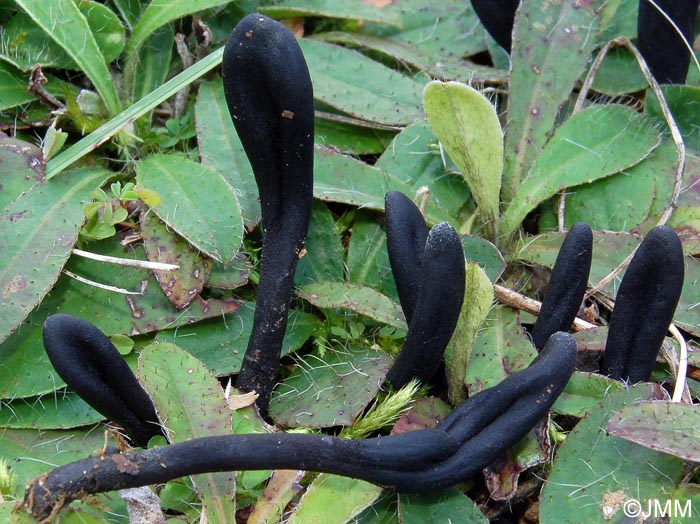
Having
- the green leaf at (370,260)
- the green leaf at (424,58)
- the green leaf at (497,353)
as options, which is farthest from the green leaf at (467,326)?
the green leaf at (424,58)

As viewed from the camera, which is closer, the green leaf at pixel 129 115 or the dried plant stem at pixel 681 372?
the dried plant stem at pixel 681 372

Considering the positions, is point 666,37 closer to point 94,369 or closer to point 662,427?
point 662,427

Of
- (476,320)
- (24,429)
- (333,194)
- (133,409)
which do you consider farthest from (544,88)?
(24,429)

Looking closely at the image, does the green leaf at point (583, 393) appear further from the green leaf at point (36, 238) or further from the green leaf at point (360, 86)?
the green leaf at point (36, 238)

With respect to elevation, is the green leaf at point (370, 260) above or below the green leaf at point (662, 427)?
above

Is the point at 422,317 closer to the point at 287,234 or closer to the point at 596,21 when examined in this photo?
the point at 287,234

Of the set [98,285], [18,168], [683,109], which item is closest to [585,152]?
[683,109]

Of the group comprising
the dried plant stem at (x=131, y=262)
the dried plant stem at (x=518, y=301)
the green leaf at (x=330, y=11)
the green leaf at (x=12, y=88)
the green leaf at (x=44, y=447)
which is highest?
the green leaf at (x=330, y=11)

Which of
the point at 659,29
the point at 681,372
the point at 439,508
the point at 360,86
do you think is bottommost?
A: the point at 439,508
